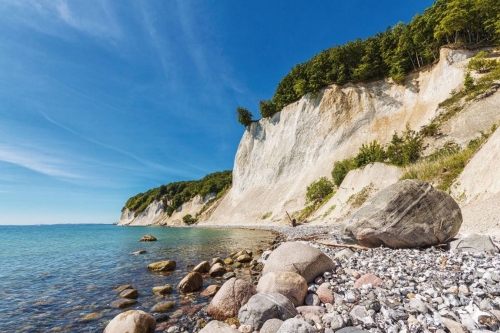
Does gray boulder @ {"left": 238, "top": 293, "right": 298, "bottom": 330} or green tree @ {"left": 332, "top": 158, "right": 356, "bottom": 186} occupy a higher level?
green tree @ {"left": 332, "top": 158, "right": 356, "bottom": 186}

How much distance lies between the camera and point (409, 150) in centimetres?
2945

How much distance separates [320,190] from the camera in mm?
38906

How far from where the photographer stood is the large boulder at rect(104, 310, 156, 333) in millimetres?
6277

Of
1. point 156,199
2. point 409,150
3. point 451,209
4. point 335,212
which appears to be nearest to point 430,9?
point 409,150

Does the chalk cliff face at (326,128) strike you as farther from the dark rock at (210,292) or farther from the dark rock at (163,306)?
the dark rock at (163,306)

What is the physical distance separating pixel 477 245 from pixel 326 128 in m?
43.2

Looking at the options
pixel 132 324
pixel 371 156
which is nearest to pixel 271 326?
pixel 132 324

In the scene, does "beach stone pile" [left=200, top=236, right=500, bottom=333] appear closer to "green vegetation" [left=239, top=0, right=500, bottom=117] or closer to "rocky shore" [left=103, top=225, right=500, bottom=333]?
"rocky shore" [left=103, top=225, right=500, bottom=333]

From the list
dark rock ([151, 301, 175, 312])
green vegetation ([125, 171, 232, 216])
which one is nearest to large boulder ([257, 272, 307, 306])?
dark rock ([151, 301, 175, 312])

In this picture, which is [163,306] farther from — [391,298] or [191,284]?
[391,298]

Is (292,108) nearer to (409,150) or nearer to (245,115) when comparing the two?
(245,115)

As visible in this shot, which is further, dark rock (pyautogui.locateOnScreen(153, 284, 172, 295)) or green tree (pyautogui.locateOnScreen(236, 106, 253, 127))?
green tree (pyautogui.locateOnScreen(236, 106, 253, 127))

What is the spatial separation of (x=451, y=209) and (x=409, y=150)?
2260 centimetres

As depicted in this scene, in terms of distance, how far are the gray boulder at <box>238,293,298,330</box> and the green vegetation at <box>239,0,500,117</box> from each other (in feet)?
163
